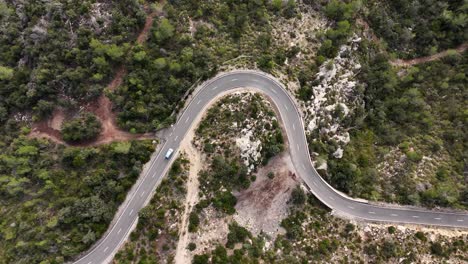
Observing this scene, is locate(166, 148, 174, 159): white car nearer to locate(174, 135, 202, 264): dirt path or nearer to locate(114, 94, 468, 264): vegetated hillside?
locate(174, 135, 202, 264): dirt path

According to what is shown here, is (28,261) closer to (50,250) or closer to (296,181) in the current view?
(50,250)

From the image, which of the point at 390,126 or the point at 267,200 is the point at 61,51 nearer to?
the point at 267,200

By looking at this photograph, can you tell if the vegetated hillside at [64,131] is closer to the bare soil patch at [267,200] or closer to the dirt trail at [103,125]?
the dirt trail at [103,125]

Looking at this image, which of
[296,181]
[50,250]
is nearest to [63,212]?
[50,250]

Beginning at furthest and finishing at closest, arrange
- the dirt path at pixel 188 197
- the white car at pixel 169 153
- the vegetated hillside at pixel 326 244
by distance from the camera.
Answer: the white car at pixel 169 153, the vegetated hillside at pixel 326 244, the dirt path at pixel 188 197

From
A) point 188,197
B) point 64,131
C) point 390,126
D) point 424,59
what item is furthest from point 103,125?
point 424,59

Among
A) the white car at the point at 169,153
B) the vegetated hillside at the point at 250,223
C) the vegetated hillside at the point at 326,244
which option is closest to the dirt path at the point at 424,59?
the vegetated hillside at the point at 250,223
